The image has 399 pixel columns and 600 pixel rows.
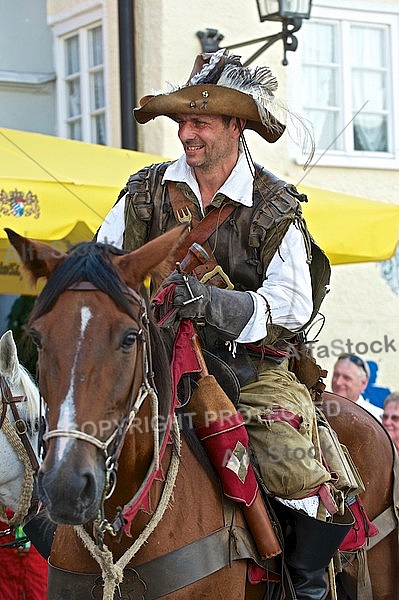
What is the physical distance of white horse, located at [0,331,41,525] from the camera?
479 centimetres

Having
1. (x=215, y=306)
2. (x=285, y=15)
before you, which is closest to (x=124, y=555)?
(x=215, y=306)

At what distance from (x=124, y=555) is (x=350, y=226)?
451 centimetres

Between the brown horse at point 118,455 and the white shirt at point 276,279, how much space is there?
514mm

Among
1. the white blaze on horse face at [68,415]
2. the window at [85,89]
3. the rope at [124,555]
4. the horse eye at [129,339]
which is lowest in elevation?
the rope at [124,555]

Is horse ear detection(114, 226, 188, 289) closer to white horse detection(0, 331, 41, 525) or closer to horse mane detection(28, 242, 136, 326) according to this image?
horse mane detection(28, 242, 136, 326)

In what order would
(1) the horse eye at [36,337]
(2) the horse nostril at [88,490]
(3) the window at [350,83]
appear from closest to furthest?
(2) the horse nostril at [88,490], (1) the horse eye at [36,337], (3) the window at [350,83]

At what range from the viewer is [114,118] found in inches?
415

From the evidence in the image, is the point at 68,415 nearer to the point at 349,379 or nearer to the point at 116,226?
the point at 116,226

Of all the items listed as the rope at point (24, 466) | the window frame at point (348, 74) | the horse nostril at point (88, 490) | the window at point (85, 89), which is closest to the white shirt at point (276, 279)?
the horse nostril at point (88, 490)

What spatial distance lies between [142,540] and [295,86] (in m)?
8.55

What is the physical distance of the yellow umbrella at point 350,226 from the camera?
7.32 metres

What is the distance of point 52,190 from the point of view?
20.5ft

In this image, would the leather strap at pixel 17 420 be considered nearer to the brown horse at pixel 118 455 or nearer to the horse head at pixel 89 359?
the brown horse at pixel 118 455

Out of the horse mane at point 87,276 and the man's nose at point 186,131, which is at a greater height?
the man's nose at point 186,131
